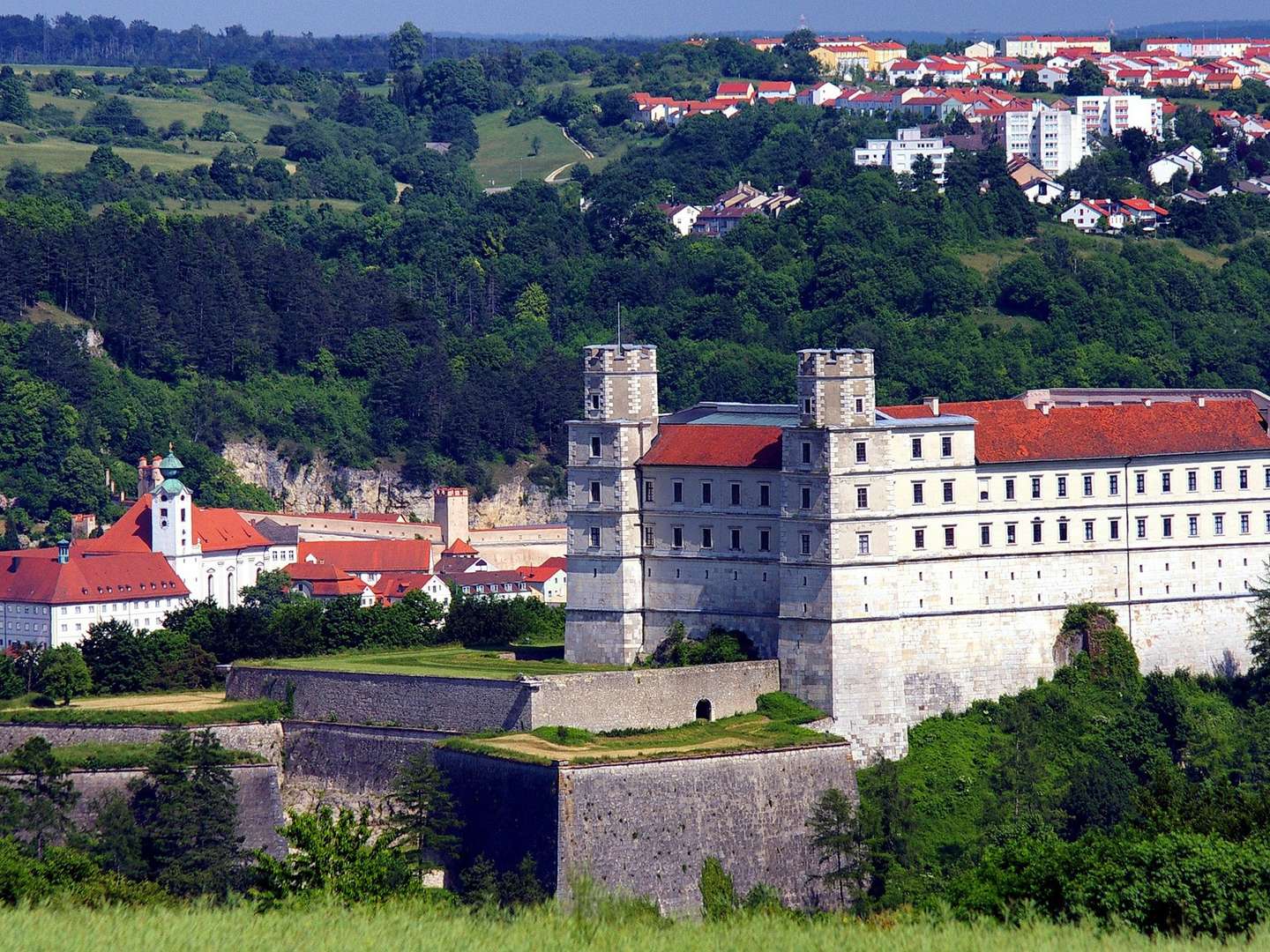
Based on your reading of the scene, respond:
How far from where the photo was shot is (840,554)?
71562mm

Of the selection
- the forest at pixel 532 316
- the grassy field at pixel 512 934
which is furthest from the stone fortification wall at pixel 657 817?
the forest at pixel 532 316

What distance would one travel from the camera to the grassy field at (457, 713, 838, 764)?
68188mm

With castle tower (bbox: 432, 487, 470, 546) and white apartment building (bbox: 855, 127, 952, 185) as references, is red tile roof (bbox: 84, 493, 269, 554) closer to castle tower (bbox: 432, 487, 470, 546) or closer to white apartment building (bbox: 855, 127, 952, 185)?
castle tower (bbox: 432, 487, 470, 546)

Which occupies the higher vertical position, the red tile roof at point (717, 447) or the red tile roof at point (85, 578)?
the red tile roof at point (717, 447)

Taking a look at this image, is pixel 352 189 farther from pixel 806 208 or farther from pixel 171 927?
pixel 171 927

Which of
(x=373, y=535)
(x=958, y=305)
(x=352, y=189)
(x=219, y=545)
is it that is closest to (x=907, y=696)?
(x=219, y=545)

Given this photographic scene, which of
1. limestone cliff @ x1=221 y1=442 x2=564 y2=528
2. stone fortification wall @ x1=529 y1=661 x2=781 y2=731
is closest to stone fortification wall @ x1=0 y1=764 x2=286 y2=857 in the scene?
stone fortification wall @ x1=529 y1=661 x2=781 y2=731

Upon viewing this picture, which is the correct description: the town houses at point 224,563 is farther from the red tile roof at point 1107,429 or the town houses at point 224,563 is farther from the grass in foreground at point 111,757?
the red tile roof at point 1107,429

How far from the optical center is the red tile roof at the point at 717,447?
7350 centimetres

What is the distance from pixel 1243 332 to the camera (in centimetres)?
13475

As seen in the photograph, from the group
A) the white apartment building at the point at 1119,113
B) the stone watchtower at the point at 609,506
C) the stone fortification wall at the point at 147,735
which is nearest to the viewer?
the stone fortification wall at the point at 147,735

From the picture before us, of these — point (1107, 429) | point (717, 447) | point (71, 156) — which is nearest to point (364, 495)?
point (717, 447)

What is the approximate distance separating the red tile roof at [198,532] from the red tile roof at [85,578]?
2.99m

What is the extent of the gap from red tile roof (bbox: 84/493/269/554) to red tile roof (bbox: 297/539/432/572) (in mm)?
2722
